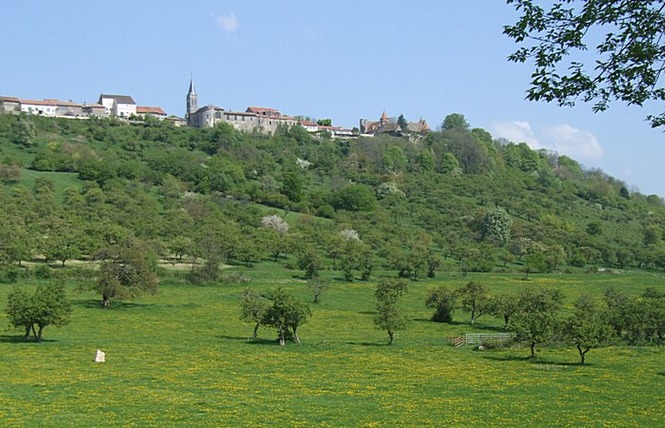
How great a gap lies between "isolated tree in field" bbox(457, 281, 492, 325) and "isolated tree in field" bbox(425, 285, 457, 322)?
130 centimetres

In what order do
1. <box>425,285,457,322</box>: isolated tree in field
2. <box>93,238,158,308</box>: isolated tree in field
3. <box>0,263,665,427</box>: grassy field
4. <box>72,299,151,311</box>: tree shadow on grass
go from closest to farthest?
<box>0,263,665,427</box>: grassy field < <box>72,299,151,311</box>: tree shadow on grass < <box>93,238,158,308</box>: isolated tree in field < <box>425,285,457,322</box>: isolated tree in field

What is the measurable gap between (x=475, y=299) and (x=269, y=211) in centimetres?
7326

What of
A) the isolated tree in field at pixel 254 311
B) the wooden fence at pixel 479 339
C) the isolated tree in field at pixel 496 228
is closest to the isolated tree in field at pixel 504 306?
the wooden fence at pixel 479 339

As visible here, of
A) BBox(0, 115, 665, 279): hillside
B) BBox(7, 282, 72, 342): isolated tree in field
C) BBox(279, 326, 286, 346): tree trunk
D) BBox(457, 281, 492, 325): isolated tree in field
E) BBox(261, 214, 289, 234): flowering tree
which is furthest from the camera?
BBox(261, 214, 289, 234): flowering tree

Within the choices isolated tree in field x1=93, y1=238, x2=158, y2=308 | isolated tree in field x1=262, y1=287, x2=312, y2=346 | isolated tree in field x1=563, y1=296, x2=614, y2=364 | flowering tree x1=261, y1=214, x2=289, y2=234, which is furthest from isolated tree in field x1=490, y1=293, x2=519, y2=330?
flowering tree x1=261, y1=214, x2=289, y2=234

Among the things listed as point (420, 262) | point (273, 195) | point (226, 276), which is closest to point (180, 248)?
point (226, 276)

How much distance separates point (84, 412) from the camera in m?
28.4

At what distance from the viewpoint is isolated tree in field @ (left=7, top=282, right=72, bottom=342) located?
5156 cm

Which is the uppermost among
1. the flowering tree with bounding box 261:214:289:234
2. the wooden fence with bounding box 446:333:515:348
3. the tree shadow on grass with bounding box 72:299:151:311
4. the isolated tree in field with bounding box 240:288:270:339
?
the flowering tree with bounding box 261:214:289:234

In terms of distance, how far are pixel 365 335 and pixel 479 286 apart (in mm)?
17141

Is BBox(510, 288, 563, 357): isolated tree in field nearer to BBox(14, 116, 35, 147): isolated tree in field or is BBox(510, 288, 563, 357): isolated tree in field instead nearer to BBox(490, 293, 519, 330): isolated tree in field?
BBox(490, 293, 519, 330): isolated tree in field

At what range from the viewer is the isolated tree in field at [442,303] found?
72.8 m

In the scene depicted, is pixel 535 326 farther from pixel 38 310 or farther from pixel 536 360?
pixel 38 310

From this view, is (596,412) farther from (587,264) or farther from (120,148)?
(120,148)
